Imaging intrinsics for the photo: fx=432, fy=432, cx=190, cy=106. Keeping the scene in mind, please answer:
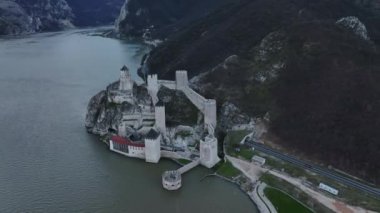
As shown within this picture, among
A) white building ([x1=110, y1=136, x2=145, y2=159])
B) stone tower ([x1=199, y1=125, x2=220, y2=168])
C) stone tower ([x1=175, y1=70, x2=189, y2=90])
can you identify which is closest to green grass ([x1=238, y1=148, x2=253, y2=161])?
stone tower ([x1=199, y1=125, x2=220, y2=168])

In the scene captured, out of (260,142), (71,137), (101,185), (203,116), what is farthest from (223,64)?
(101,185)

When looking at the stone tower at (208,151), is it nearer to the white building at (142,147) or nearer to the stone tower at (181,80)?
the white building at (142,147)

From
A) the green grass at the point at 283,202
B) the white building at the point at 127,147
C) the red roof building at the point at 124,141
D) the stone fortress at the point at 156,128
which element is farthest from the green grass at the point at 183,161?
the green grass at the point at 283,202

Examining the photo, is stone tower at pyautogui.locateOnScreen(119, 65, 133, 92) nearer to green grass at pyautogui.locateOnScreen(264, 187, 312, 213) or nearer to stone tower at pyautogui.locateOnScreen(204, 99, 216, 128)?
stone tower at pyautogui.locateOnScreen(204, 99, 216, 128)

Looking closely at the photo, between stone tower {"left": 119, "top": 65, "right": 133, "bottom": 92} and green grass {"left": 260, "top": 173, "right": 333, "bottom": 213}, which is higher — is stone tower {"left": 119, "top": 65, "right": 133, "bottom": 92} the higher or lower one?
the higher one

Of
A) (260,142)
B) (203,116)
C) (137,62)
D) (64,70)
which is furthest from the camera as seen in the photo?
(137,62)

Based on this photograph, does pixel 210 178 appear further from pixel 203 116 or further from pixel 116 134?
pixel 116 134

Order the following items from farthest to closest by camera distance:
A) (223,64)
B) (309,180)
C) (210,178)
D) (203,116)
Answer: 1. (223,64)
2. (203,116)
3. (210,178)
4. (309,180)
